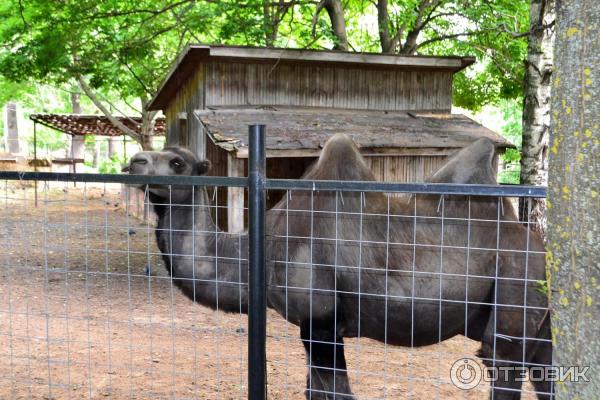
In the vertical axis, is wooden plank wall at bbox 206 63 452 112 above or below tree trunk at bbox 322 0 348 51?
below

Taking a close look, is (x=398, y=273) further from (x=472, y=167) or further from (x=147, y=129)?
(x=147, y=129)

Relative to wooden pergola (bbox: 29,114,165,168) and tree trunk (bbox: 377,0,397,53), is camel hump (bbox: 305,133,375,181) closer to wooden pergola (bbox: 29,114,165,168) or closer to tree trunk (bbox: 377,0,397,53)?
tree trunk (bbox: 377,0,397,53)

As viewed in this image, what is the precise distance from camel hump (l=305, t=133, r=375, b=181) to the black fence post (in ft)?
5.13

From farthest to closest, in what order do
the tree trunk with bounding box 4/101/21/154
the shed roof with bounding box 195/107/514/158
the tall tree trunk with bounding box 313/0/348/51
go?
the tree trunk with bounding box 4/101/21/154 < the tall tree trunk with bounding box 313/0/348/51 < the shed roof with bounding box 195/107/514/158

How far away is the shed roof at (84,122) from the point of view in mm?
20625

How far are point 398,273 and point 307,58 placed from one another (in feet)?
24.1

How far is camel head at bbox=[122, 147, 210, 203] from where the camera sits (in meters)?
5.22

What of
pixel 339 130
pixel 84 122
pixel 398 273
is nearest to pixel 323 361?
pixel 398 273

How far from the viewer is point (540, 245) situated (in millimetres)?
4457

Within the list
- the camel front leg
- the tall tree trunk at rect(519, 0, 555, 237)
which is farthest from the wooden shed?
the camel front leg

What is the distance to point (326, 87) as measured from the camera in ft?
38.6

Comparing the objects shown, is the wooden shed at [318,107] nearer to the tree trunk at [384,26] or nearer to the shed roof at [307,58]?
the shed roof at [307,58]

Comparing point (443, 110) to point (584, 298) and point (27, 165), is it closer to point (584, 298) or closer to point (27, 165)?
point (584, 298)

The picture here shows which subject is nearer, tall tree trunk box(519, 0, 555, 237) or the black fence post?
the black fence post
